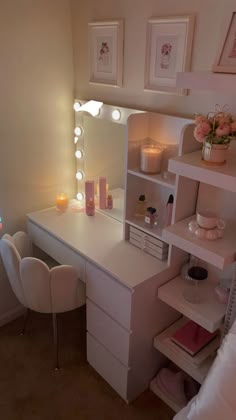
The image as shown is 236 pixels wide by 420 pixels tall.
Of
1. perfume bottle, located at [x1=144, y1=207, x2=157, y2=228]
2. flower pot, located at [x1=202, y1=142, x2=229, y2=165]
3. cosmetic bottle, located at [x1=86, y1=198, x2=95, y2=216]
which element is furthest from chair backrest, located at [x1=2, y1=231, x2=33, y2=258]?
flower pot, located at [x1=202, y1=142, x2=229, y2=165]

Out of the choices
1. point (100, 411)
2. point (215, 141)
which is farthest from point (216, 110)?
point (100, 411)

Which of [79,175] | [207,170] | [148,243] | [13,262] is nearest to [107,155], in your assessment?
[79,175]

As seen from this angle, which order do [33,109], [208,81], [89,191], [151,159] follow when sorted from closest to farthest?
[208,81]
[151,159]
[33,109]
[89,191]

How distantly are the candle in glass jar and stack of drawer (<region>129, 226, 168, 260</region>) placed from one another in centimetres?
33

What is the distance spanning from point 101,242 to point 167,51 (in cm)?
103

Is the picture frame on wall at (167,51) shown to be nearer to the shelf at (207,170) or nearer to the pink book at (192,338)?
the shelf at (207,170)

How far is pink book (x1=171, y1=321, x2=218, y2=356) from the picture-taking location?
1766 mm

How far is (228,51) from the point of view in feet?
4.13

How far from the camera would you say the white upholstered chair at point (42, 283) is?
69.6 inches

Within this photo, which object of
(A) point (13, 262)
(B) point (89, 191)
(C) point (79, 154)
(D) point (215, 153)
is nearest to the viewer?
(D) point (215, 153)

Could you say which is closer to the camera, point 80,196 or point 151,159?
point 151,159

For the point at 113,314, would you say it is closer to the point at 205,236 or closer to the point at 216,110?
the point at 205,236

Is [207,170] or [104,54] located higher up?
[104,54]

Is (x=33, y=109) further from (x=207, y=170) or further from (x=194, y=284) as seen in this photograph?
(x=194, y=284)
